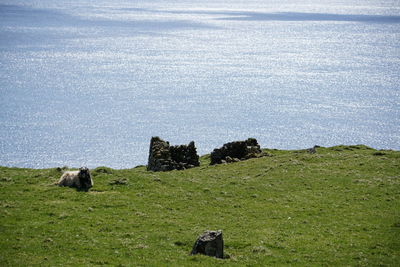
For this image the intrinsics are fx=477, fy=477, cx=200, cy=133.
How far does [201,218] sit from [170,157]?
25517 mm

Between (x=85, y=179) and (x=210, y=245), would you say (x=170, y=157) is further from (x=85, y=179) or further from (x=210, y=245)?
(x=210, y=245)

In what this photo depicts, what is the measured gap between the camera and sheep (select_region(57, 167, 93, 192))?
115ft

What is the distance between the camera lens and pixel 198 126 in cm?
17475

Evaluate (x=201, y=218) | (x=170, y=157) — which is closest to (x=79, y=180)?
(x=201, y=218)

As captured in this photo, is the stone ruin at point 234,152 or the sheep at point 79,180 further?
the stone ruin at point 234,152

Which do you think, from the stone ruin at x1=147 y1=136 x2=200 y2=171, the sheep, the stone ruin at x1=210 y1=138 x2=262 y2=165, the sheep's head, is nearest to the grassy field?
the sheep's head

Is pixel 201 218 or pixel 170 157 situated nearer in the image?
pixel 201 218

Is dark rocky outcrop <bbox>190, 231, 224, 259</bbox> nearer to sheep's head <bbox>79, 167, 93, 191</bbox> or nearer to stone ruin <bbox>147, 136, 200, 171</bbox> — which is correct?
sheep's head <bbox>79, 167, 93, 191</bbox>

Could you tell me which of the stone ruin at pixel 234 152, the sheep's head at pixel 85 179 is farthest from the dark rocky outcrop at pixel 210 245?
the stone ruin at pixel 234 152

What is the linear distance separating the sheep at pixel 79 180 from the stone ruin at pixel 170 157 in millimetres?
19382

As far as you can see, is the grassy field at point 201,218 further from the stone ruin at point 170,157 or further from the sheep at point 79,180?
the stone ruin at point 170,157

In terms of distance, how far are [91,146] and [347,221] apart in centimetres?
13282

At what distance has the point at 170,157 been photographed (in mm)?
55938

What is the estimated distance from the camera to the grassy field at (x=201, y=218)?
79.7ft
